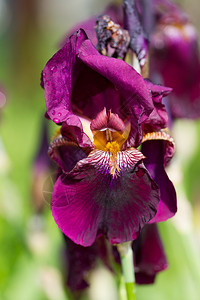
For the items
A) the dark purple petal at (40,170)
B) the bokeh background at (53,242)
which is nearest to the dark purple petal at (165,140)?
the bokeh background at (53,242)

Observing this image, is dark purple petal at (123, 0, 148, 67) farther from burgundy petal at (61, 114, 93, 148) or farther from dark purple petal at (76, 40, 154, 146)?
burgundy petal at (61, 114, 93, 148)

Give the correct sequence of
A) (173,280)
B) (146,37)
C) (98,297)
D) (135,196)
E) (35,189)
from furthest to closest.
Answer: (173,280) < (35,189) < (98,297) < (146,37) < (135,196)

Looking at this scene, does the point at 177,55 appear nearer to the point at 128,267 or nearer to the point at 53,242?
the point at 53,242

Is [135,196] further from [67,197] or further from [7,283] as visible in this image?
[7,283]

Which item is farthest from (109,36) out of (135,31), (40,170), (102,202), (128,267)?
(40,170)

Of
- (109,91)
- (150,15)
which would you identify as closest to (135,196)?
(109,91)

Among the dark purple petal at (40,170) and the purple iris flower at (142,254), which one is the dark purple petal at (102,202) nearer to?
the purple iris flower at (142,254)

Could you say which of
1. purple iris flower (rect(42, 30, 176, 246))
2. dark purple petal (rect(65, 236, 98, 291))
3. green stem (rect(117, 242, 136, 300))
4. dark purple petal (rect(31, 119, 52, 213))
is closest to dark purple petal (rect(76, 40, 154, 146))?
purple iris flower (rect(42, 30, 176, 246))
